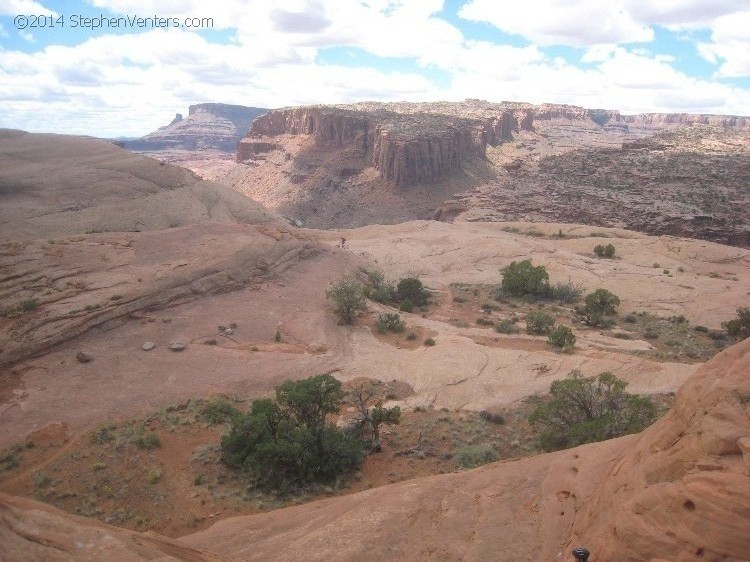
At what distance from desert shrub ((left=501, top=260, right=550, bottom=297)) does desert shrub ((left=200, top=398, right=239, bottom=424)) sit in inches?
829

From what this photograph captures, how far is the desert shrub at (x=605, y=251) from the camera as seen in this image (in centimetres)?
3891

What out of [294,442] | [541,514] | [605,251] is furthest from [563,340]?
[605,251]

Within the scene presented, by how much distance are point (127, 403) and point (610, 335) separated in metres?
20.2

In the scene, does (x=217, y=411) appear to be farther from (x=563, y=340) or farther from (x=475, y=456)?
(x=563, y=340)

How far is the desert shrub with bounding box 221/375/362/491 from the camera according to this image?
1189cm

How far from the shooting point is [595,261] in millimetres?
37219

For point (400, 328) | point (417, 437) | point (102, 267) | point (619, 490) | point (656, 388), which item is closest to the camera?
point (619, 490)

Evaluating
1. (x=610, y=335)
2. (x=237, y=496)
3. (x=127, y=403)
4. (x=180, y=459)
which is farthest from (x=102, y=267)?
(x=610, y=335)

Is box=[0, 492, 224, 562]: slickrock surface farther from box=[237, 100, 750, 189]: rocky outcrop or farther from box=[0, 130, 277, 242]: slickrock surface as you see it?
box=[237, 100, 750, 189]: rocky outcrop

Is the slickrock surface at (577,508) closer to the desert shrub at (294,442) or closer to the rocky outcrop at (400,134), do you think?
the desert shrub at (294,442)

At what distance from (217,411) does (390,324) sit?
33.2 feet

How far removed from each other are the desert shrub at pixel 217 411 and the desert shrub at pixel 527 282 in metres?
21.1

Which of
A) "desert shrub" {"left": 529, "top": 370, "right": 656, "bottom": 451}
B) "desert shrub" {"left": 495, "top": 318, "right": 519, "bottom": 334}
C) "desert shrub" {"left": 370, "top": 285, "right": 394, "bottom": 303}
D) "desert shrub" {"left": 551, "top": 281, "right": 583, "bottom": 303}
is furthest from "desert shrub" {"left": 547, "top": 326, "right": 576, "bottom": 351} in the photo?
"desert shrub" {"left": 370, "top": 285, "right": 394, "bottom": 303}

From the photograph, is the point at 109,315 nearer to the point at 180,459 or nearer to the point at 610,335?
the point at 180,459
